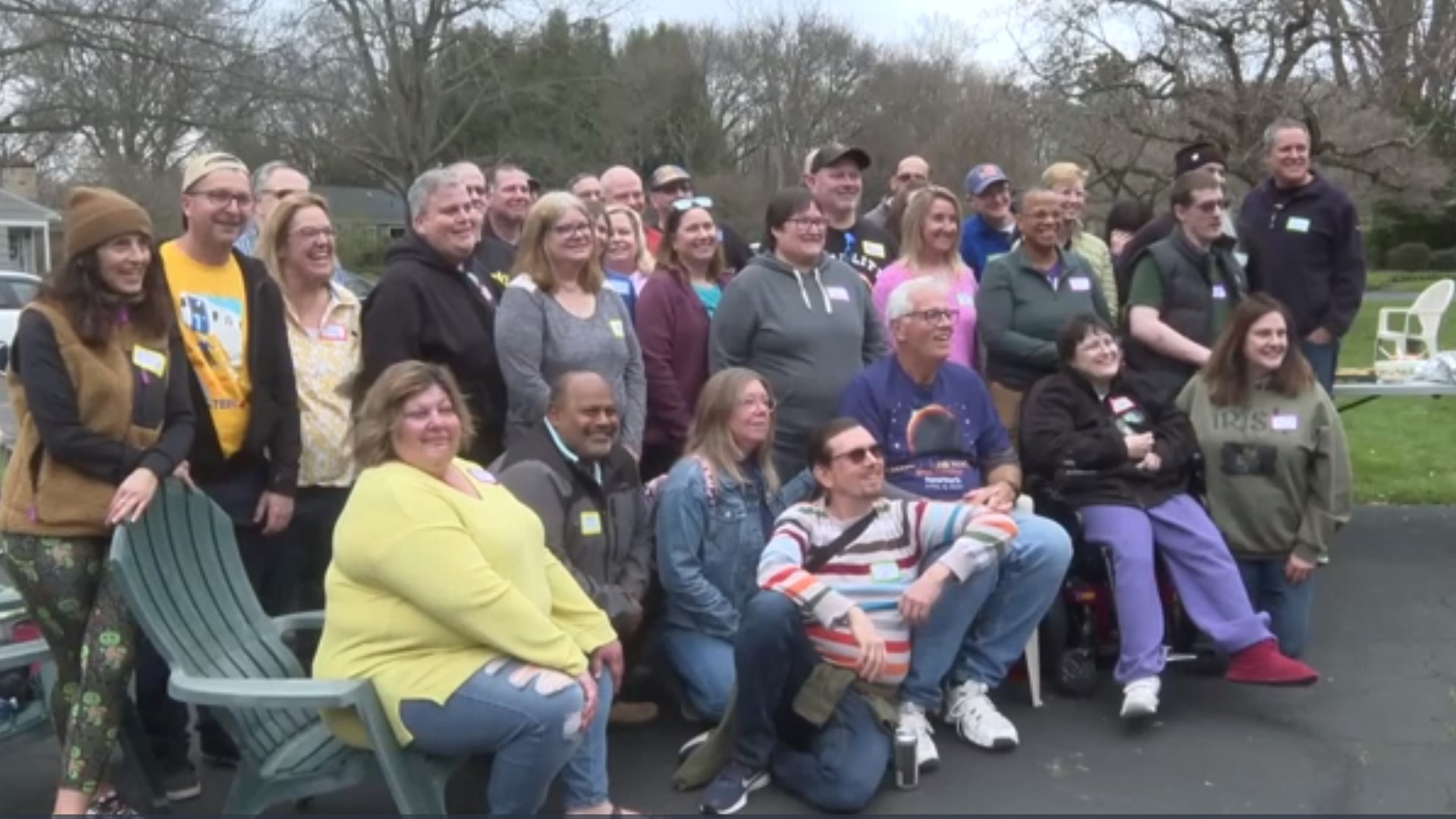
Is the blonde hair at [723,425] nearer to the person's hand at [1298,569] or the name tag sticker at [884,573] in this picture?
the name tag sticker at [884,573]

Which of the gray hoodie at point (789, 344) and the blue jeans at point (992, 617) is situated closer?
the blue jeans at point (992, 617)

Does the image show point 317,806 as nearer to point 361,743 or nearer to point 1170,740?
point 361,743

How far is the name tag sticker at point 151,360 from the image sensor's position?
4027 mm

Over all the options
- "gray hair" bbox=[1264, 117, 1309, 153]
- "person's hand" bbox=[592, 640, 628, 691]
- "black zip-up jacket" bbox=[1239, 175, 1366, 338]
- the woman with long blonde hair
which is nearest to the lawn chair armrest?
"person's hand" bbox=[592, 640, 628, 691]

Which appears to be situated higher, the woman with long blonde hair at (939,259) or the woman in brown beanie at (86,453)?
the woman with long blonde hair at (939,259)

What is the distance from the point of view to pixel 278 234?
15.5ft

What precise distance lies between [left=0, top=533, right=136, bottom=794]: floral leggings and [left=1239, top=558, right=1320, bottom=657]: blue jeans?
13.0 feet

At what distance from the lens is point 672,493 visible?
4.78 metres

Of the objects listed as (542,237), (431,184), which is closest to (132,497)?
(431,184)

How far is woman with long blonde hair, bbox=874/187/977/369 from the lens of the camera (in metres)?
5.82

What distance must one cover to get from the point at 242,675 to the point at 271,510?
65 centimetres

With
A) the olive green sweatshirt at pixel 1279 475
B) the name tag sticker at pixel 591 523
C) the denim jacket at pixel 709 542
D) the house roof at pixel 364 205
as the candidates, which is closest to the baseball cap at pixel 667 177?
the denim jacket at pixel 709 542

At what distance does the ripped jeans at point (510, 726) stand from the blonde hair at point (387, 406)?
625 millimetres

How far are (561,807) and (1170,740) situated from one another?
2052 millimetres
